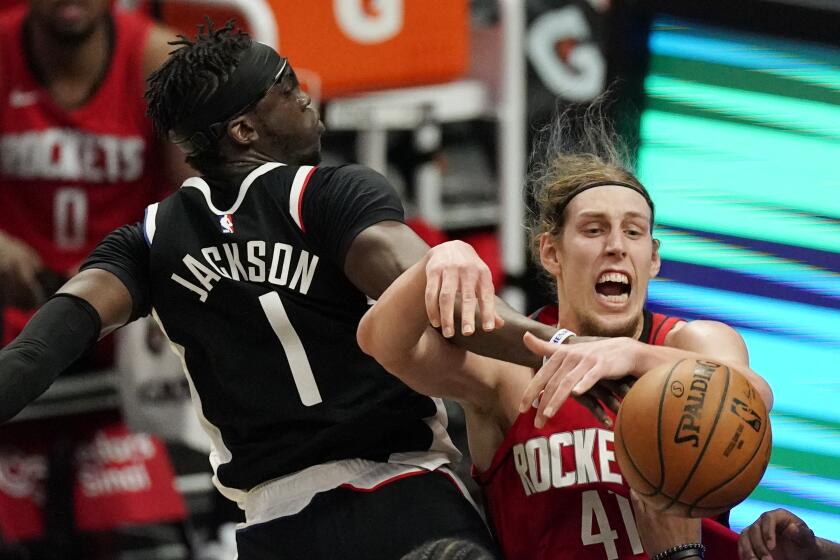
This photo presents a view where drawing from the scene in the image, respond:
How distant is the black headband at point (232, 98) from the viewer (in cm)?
362

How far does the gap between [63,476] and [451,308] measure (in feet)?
12.3

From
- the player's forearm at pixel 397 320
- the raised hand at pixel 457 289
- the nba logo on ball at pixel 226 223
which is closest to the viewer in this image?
the raised hand at pixel 457 289

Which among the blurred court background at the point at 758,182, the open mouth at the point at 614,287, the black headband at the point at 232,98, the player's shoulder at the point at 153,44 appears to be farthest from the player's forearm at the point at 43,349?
the player's shoulder at the point at 153,44

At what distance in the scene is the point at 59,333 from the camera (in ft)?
11.2

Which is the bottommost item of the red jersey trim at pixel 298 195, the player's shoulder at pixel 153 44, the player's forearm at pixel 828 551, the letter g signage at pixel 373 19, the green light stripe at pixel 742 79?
the player's forearm at pixel 828 551

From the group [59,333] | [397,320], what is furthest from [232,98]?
[397,320]

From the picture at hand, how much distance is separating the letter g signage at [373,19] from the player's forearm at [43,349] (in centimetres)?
389

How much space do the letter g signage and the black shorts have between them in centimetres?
403

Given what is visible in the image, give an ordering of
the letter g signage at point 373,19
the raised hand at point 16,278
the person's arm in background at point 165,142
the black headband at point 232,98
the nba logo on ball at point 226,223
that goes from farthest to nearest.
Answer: the letter g signage at point 373,19, the person's arm in background at point 165,142, the raised hand at point 16,278, the black headband at point 232,98, the nba logo on ball at point 226,223

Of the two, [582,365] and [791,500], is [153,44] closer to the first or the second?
[791,500]

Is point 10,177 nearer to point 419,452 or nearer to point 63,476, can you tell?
point 63,476

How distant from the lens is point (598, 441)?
3.56 metres

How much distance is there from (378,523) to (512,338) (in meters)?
0.55

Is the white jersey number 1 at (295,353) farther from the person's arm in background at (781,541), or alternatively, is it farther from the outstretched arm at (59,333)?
the person's arm in background at (781,541)
